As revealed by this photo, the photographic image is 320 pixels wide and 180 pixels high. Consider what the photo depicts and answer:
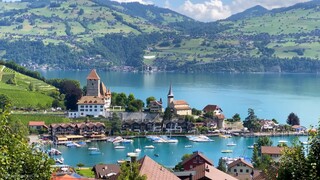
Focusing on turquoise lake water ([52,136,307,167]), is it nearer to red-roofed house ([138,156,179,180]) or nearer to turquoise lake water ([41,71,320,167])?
turquoise lake water ([41,71,320,167])

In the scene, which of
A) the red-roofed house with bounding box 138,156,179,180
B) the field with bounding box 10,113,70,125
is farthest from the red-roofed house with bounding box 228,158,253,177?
the field with bounding box 10,113,70,125

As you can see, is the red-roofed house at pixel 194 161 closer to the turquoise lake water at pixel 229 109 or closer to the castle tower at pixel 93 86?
the turquoise lake water at pixel 229 109

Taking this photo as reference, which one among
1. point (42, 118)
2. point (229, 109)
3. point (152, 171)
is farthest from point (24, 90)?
point (152, 171)

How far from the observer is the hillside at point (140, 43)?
142 m

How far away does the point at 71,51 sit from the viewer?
15138cm

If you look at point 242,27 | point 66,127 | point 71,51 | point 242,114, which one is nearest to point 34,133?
point 66,127

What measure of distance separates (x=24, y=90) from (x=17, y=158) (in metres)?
46.1

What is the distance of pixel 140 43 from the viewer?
160 meters

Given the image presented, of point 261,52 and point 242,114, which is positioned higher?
point 261,52

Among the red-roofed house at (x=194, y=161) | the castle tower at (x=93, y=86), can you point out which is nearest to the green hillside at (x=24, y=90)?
the castle tower at (x=93, y=86)

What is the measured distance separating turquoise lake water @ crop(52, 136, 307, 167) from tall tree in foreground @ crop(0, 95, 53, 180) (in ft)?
79.9

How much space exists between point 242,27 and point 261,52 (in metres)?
34.8

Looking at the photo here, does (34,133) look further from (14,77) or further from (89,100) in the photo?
(14,77)

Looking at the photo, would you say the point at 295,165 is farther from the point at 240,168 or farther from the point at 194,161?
the point at 240,168
